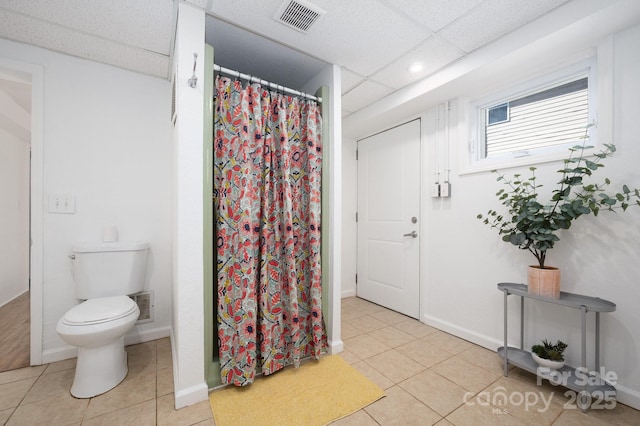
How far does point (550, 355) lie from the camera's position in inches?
62.1

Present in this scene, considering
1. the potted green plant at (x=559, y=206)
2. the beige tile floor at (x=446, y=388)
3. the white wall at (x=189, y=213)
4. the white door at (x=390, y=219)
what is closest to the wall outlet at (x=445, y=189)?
the white door at (x=390, y=219)

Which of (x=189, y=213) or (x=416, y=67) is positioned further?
(x=416, y=67)

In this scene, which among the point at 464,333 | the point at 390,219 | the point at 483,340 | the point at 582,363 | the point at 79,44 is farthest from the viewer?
the point at 390,219

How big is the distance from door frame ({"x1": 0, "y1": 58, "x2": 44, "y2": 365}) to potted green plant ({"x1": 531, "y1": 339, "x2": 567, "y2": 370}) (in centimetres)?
341

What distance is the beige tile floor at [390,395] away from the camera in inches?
52.5

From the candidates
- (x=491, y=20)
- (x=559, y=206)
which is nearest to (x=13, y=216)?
(x=491, y=20)

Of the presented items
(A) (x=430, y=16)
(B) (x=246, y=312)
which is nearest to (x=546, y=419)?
(B) (x=246, y=312)

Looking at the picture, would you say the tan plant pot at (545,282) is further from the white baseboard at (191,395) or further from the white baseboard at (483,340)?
the white baseboard at (191,395)

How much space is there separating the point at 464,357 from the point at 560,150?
1.67 metres

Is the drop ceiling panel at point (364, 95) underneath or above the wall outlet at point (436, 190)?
above

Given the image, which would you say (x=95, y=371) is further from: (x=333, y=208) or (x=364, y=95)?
(x=364, y=95)

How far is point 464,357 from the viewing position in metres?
1.96

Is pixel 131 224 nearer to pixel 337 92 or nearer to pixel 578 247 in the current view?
pixel 337 92

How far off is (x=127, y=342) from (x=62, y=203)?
121 cm
